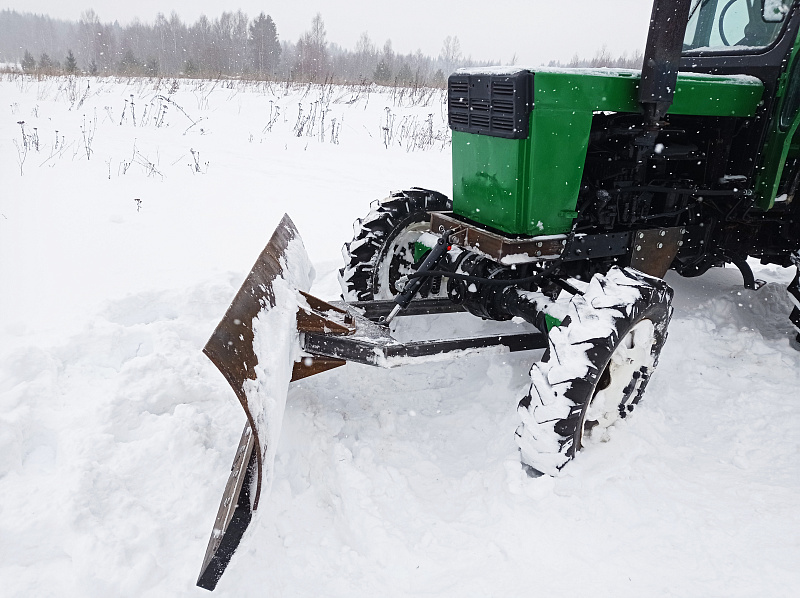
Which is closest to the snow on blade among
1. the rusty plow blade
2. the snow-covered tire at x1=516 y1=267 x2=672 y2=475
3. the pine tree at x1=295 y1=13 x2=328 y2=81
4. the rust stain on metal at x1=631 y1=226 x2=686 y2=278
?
the rusty plow blade

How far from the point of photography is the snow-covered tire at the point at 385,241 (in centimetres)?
355

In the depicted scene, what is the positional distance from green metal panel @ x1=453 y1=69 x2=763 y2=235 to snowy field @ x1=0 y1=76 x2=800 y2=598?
2.84ft

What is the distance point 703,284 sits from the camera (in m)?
4.34

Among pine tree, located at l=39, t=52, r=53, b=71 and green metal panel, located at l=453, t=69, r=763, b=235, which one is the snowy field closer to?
green metal panel, located at l=453, t=69, r=763, b=235

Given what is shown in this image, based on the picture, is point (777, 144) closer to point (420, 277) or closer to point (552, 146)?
point (552, 146)

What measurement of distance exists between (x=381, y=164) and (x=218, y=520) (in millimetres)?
7420

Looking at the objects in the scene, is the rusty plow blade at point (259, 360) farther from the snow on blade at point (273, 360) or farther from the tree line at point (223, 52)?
the tree line at point (223, 52)

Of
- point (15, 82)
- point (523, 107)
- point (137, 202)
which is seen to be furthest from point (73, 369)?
point (15, 82)

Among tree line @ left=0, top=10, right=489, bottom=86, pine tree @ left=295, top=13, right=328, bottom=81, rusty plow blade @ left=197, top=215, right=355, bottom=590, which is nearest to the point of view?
rusty plow blade @ left=197, top=215, right=355, bottom=590

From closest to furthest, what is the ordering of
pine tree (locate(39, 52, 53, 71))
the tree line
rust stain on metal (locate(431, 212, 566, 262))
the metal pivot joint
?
rust stain on metal (locate(431, 212, 566, 262)), the metal pivot joint, pine tree (locate(39, 52, 53, 71)), the tree line

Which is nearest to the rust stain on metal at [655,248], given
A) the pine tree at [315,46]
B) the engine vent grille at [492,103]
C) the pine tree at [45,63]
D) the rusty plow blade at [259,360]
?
the engine vent grille at [492,103]

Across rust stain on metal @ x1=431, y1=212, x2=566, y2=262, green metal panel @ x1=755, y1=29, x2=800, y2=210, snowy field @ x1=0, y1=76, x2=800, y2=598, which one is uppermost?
green metal panel @ x1=755, y1=29, x2=800, y2=210

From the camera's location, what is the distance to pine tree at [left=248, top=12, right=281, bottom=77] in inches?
1876

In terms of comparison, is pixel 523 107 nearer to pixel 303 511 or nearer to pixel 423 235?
pixel 423 235
